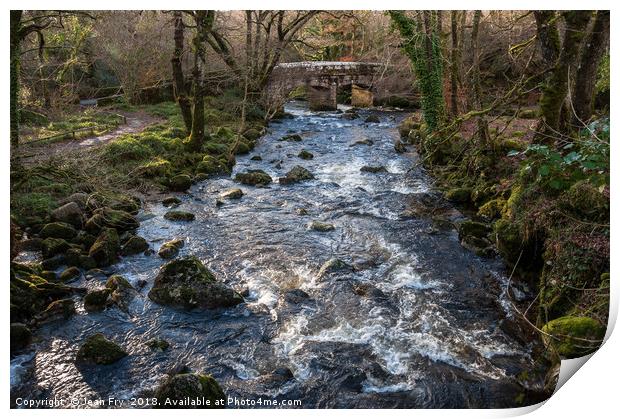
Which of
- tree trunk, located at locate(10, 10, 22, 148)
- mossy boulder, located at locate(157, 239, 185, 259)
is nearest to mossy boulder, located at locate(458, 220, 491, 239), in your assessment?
mossy boulder, located at locate(157, 239, 185, 259)

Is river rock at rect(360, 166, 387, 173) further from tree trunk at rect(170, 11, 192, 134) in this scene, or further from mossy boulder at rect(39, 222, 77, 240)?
mossy boulder at rect(39, 222, 77, 240)

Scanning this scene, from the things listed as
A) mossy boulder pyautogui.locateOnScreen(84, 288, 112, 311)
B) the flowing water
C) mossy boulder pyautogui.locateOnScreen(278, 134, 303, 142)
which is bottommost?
the flowing water

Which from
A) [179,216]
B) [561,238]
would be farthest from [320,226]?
[561,238]

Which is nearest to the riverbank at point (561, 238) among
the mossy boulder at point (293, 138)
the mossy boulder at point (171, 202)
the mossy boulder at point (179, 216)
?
the mossy boulder at point (179, 216)

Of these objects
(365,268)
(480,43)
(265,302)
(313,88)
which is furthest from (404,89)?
(265,302)

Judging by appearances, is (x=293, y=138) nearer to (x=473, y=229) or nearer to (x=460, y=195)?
(x=460, y=195)

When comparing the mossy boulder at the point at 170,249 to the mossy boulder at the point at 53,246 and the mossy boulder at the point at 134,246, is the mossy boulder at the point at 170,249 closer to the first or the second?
the mossy boulder at the point at 134,246

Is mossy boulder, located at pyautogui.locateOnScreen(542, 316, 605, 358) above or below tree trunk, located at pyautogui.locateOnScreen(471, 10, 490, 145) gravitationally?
below

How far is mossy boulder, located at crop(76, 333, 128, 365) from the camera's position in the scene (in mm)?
5089

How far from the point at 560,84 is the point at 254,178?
260 inches

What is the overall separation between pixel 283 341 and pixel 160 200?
560 centimetres

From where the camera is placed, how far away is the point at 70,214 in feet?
26.7

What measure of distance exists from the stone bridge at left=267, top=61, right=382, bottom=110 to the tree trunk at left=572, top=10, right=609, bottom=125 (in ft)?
39.6
